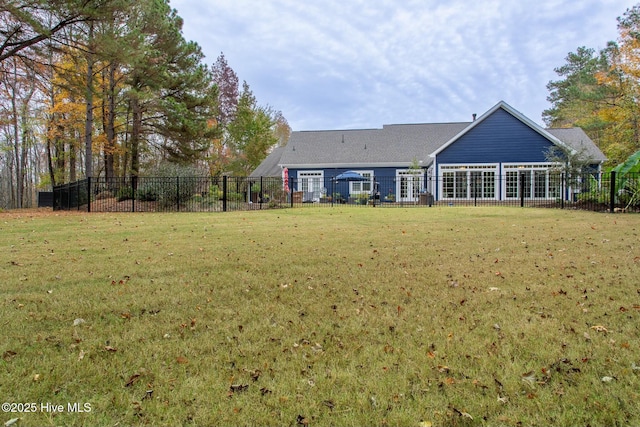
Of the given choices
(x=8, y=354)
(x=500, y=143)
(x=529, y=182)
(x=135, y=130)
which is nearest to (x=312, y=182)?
(x=135, y=130)

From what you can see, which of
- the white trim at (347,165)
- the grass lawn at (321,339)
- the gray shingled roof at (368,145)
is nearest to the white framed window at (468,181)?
the gray shingled roof at (368,145)

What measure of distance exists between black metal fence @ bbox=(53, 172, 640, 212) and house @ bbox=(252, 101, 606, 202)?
0.08 m

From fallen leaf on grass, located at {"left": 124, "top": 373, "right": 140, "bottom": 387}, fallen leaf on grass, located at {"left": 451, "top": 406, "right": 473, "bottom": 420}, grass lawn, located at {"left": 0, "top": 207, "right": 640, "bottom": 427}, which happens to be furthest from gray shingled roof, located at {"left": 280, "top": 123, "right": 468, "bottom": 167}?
fallen leaf on grass, located at {"left": 124, "top": 373, "right": 140, "bottom": 387}

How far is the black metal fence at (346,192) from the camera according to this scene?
13688 millimetres

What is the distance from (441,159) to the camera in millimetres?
22094

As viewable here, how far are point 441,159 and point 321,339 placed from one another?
2124 cm

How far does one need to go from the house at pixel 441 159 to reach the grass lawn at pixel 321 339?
523 inches

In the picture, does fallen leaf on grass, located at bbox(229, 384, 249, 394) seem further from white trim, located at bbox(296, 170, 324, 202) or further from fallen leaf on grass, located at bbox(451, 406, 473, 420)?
white trim, located at bbox(296, 170, 324, 202)

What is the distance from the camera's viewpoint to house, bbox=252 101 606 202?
21094 mm

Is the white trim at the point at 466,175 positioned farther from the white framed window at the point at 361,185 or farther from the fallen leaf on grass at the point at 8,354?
the fallen leaf on grass at the point at 8,354

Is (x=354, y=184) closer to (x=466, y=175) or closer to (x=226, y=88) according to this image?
(x=466, y=175)

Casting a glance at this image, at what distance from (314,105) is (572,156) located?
25532 millimetres

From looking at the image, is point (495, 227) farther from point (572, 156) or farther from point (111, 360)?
point (572, 156)

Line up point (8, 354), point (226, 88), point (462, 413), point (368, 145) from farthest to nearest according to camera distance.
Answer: point (226, 88) < point (368, 145) < point (8, 354) < point (462, 413)
